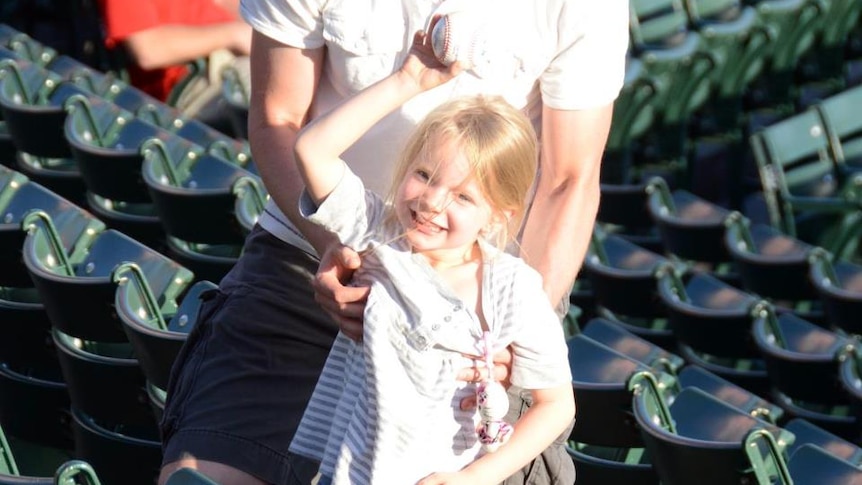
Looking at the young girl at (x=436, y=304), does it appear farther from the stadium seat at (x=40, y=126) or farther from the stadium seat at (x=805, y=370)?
the stadium seat at (x=40, y=126)

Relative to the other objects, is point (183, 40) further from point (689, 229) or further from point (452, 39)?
point (452, 39)

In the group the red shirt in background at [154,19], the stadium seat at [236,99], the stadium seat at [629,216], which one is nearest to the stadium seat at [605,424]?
the stadium seat at [236,99]

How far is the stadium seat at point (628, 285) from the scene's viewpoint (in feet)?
13.6

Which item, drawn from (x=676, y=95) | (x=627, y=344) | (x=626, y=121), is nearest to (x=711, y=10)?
(x=676, y=95)

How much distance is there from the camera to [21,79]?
446 centimetres

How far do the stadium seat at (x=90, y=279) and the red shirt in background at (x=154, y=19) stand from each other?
2.03 metres

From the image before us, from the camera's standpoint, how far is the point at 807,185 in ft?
19.6

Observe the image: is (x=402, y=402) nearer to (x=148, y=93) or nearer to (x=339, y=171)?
(x=339, y=171)

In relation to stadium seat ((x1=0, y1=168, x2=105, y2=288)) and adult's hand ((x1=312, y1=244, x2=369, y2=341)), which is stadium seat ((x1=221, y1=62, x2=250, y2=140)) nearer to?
stadium seat ((x1=0, y1=168, x2=105, y2=288))

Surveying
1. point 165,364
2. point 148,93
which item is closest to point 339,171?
point 165,364

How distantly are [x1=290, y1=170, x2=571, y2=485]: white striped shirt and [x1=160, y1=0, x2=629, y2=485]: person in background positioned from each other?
0.42ft

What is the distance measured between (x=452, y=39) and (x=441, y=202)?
18 centimetres

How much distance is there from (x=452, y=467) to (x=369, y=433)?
0.10 meters

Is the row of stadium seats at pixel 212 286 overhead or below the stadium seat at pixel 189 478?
below
